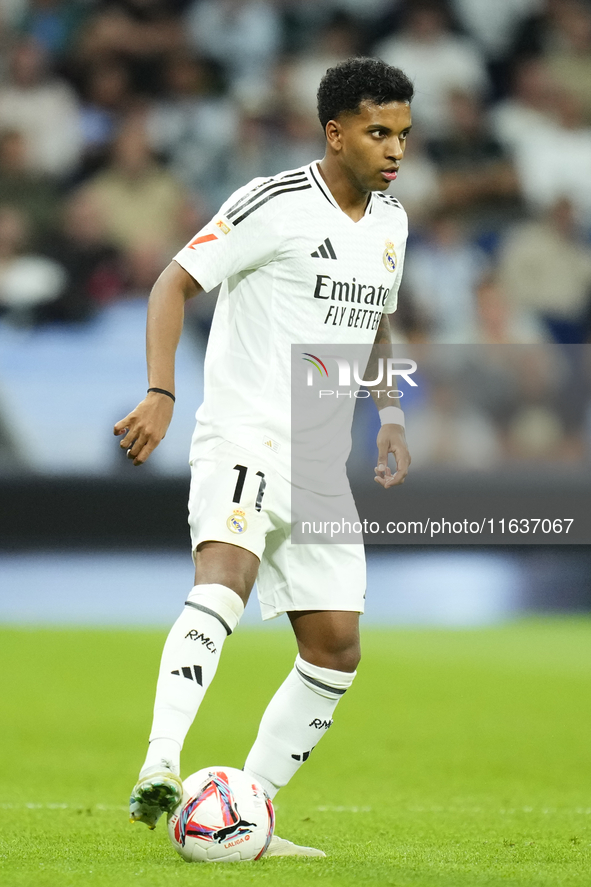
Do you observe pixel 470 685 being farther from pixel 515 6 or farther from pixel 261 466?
pixel 515 6

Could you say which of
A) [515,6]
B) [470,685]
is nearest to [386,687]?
[470,685]

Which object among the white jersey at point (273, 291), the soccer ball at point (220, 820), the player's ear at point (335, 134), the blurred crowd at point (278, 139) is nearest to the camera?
the soccer ball at point (220, 820)

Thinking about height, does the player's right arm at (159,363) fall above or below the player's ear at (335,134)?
below

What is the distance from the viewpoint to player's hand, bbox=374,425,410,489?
12.2 feet

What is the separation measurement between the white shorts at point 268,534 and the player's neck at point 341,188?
2.55 ft

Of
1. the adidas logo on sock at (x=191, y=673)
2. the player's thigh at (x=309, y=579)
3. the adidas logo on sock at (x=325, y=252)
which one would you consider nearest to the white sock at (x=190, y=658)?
the adidas logo on sock at (x=191, y=673)

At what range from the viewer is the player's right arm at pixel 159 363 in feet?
9.76

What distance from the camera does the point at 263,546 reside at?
329 centimetres

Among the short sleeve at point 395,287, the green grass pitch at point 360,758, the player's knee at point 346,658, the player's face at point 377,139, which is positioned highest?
the player's face at point 377,139

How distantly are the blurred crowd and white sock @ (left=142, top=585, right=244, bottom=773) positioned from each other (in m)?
7.81

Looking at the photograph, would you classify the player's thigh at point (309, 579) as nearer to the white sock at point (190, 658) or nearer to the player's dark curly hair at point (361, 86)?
the white sock at point (190, 658)

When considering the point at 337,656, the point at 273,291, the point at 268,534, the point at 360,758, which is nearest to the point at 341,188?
the point at 273,291

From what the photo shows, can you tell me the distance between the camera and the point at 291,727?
3553mm

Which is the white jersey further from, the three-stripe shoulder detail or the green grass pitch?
the green grass pitch
